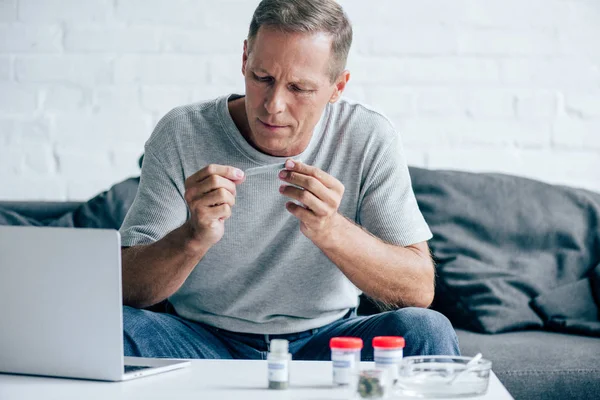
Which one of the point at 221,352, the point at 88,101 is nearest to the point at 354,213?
the point at 221,352

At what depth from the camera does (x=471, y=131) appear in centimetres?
257

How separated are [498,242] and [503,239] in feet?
0.05

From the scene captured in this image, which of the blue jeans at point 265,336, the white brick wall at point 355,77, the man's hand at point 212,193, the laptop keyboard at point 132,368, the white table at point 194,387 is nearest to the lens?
the white table at point 194,387

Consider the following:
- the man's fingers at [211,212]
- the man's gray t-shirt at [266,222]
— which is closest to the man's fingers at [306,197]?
the man's fingers at [211,212]

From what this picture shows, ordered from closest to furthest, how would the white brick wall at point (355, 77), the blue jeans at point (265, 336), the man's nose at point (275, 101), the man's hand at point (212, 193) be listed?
1. the man's hand at point (212, 193)
2. the blue jeans at point (265, 336)
3. the man's nose at point (275, 101)
4. the white brick wall at point (355, 77)

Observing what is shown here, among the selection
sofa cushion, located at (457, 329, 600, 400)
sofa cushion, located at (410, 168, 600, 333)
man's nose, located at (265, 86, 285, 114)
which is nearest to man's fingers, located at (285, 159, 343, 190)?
man's nose, located at (265, 86, 285, 114)

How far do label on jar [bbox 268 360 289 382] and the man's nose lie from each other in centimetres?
61

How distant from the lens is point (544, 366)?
191 cm

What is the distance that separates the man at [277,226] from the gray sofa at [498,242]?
42 centimetres

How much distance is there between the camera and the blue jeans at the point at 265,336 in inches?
58.6

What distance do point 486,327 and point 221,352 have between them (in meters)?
0.74

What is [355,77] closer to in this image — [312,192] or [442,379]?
[312,192]

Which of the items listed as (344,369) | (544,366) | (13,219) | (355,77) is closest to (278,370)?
(344,369)

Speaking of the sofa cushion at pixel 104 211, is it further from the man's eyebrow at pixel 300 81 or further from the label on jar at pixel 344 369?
the label on jar at pixel 344 369
